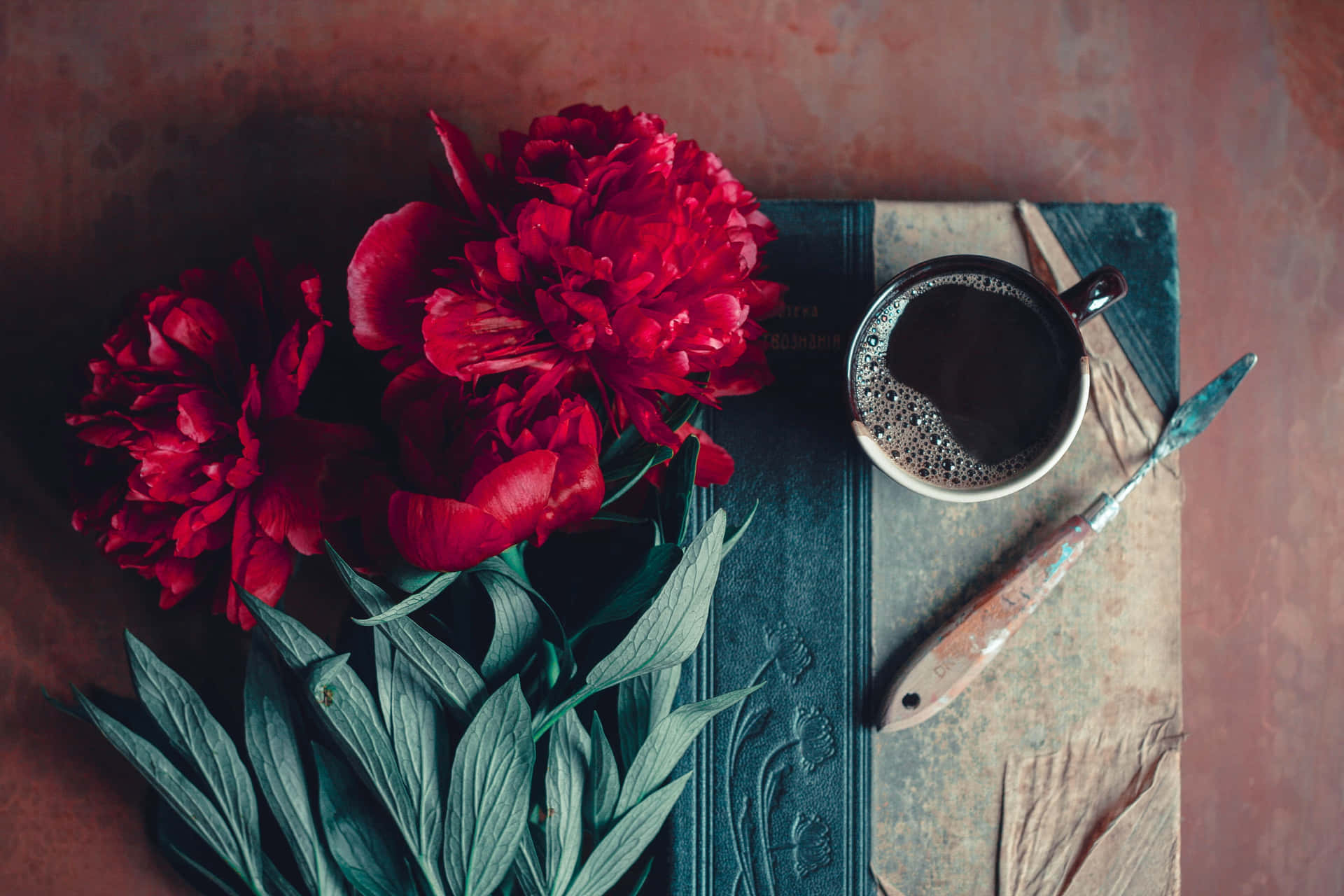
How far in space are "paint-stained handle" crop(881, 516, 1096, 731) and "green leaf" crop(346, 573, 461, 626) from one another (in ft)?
1.03

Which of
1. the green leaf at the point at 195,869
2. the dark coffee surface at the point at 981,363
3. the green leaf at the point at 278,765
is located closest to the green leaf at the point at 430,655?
the green leaf at the point at 278,765

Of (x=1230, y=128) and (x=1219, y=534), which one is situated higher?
(x=1230, y=128)

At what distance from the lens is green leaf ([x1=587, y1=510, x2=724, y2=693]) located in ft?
1.44

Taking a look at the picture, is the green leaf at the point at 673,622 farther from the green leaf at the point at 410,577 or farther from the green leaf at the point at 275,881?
the green leaf at the point at 275,881

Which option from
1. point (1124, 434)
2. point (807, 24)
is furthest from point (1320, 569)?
point (807, 24)

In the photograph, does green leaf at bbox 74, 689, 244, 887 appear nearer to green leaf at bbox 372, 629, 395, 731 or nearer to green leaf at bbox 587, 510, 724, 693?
green leaf at bbox 372, 629, 395, 731

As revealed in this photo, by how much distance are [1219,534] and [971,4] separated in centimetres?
46

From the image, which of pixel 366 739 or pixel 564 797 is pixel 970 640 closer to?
pixel 564 797

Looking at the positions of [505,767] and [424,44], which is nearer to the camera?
[505,767]

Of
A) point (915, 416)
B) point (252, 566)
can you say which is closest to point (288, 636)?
point (252, 566)

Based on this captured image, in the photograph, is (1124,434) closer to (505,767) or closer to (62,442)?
(505,767)

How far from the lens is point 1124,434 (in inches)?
22.8

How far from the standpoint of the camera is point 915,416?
53 cm

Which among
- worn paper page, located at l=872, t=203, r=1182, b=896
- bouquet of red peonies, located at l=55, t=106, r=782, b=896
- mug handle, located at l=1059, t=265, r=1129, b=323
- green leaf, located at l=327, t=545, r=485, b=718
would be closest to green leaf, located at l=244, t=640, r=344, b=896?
bouquet of red peonies, located at l=55, t=106, r=782, b=896
